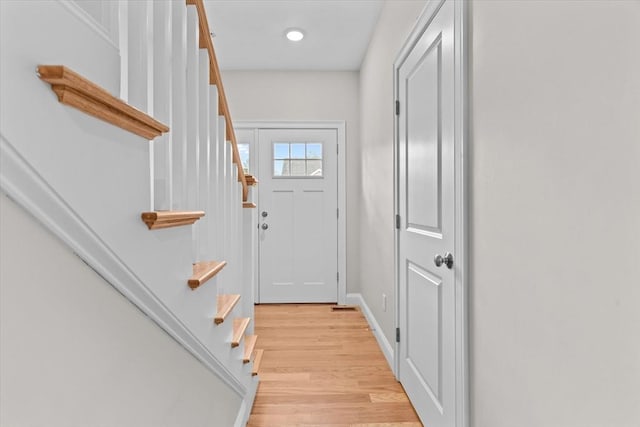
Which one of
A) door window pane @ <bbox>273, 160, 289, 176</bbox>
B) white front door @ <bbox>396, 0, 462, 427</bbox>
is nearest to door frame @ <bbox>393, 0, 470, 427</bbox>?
white front door @ <bbox>396, 0, 462, 427</bbox>

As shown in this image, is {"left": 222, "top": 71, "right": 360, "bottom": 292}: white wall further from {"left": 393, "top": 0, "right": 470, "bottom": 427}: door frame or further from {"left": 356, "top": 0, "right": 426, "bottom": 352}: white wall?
{"left": 393, "top": 0, "right": 470, "bottom": 427}: door frame

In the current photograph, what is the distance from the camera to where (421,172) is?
6.34ft

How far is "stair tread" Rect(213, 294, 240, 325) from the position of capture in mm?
1310

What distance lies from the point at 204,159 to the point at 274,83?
123 inches

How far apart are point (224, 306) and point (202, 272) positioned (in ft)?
1.12

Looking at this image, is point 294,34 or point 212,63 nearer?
point 212,63

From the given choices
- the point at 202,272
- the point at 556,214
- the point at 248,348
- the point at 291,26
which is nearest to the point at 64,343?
the point at 202,272

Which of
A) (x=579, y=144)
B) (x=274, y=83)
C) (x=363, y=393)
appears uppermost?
(x=274, y=83)

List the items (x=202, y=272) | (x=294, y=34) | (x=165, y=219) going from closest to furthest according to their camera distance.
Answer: (x=165, y=219) < (x=202, y=272) < (x=294, y=34)

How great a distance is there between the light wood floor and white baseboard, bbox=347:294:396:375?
0.16 ft

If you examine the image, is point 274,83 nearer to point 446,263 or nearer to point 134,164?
point 446,263

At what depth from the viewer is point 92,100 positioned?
2.02ft

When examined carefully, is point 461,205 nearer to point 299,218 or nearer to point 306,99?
point 299,218

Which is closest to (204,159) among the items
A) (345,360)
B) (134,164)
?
(134,164)
